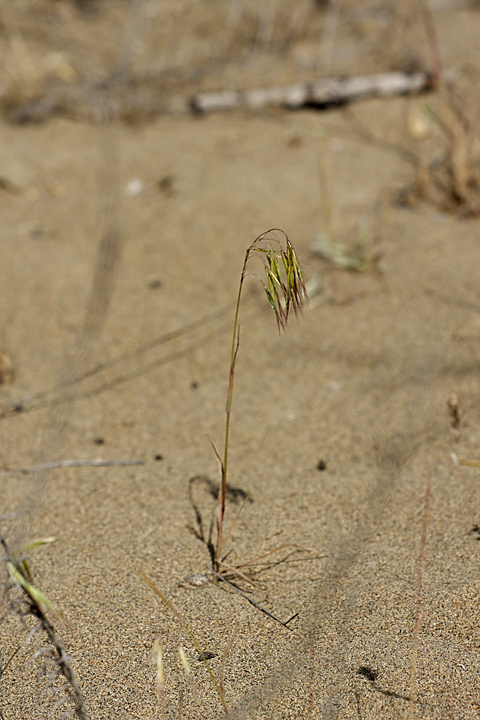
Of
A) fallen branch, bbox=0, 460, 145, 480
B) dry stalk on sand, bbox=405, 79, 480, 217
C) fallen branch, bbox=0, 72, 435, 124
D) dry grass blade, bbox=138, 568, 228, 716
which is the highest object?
fallen branch, bbox=0, 72, 435, 124

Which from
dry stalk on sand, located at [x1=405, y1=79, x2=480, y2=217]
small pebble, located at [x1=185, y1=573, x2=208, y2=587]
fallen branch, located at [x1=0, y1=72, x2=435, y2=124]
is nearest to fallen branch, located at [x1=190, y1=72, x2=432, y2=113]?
fallen branch, located at [x1=0, y1=72, x2=435, y2=124]

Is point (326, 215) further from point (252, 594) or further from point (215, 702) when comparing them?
point (215, 702)

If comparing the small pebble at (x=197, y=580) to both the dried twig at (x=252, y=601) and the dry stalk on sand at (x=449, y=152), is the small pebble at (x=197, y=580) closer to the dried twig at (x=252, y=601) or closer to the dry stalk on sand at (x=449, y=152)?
the dried twig at (x=252, y=601)

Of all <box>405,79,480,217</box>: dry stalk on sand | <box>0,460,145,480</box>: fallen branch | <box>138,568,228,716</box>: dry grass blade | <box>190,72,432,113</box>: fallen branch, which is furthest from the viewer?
<box>190,72,432,113</box>: fallen branch

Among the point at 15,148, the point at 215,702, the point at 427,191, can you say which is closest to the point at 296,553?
the point at 215,702

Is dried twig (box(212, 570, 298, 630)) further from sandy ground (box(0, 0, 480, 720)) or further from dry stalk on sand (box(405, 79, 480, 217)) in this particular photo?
dry stalk on sand (box(405, 79, 480, 217))

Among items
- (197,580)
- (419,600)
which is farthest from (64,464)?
(419,600)

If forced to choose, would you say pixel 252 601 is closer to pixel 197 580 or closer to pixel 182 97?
pixel 197 580

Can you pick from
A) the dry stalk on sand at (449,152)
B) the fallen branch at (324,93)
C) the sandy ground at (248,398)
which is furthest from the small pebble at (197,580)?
the fallen branch at (324,93)
